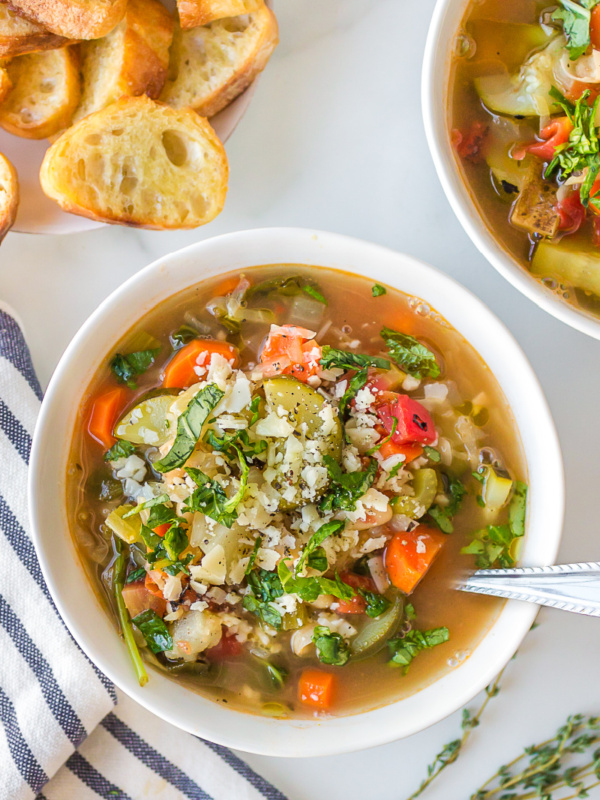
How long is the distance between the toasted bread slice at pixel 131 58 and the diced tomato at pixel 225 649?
5.60 ft

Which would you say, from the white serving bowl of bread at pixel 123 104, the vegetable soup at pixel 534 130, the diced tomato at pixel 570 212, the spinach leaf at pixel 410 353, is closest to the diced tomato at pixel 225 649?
the spinach leaf at pixel 410 353

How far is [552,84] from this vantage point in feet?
6.43

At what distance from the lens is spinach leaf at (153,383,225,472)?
193 centimetres

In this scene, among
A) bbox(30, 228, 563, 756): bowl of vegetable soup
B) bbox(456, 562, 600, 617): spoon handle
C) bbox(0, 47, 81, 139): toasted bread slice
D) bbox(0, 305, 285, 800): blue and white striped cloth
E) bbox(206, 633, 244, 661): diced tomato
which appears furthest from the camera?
bbox(0, 305, 285, 800): blue and white striped cloth

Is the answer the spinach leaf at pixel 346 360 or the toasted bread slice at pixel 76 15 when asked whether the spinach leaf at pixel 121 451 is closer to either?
the spinach leaf at pixel 346 360

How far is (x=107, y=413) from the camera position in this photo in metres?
2.16

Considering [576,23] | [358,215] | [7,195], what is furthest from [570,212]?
[7,195]

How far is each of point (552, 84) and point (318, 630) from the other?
1.66m

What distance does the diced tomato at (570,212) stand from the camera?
6.65 feet

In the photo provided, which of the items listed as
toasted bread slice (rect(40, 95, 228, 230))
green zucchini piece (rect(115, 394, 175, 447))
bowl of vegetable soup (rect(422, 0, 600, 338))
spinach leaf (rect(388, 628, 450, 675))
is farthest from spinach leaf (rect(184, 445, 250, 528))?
bowl of vegetable soup (rect(422, 0, 600, 338))

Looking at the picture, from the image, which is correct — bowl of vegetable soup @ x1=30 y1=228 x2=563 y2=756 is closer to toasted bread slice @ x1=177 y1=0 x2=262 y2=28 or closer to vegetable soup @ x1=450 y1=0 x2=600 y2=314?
vegetable soup @ x1=450 y1=0 x2=600 y2=314

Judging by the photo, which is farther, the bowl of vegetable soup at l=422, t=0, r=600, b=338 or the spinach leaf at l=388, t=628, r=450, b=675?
the spinach leaf at l=388, t=628, r=450, b=675

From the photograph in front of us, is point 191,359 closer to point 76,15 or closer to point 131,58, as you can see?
point 131,58

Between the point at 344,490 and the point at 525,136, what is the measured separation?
3.66 ft
